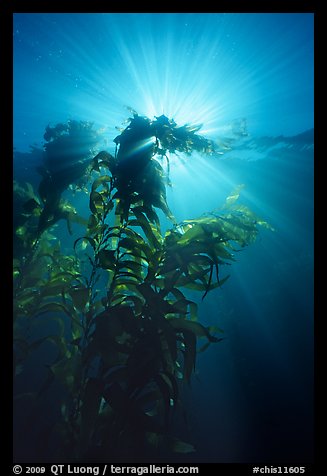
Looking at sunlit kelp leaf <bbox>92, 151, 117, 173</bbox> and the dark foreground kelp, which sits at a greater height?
sunlit kelp leaf <bbox>92, 151, 117, 173</bbox>

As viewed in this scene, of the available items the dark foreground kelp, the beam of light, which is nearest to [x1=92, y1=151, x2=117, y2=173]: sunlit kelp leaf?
the dark foreground kelp

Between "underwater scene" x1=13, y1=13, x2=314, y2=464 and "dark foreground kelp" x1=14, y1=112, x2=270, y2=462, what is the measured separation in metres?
0.02

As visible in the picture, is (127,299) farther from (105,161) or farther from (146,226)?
(105,161)

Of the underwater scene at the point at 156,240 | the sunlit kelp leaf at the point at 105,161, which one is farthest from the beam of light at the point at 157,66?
the sunlit kelp leaf at the point at 105,161

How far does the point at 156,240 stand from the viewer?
2.32 meters

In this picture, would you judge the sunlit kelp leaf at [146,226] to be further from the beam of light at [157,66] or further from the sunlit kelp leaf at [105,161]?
the beam of light at [157,66]

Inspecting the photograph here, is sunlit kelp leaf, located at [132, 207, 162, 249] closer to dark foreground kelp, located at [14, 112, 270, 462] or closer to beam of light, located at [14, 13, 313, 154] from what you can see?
dark foreground kelp, located at [14, 112, 270, 462]

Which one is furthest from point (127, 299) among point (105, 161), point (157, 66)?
point (157, 66)

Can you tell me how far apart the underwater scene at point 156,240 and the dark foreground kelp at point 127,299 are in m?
0.02

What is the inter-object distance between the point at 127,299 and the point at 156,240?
1.93ft

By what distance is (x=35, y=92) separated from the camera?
9.17 metres

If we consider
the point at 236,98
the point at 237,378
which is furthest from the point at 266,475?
the point at 237,378

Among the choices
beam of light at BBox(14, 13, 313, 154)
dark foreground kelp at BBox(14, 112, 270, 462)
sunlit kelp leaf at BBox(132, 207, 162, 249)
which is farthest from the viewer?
beam of light at BBox(14, 13, 313, 154)

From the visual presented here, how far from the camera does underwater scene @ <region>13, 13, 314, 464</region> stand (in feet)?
6.32
